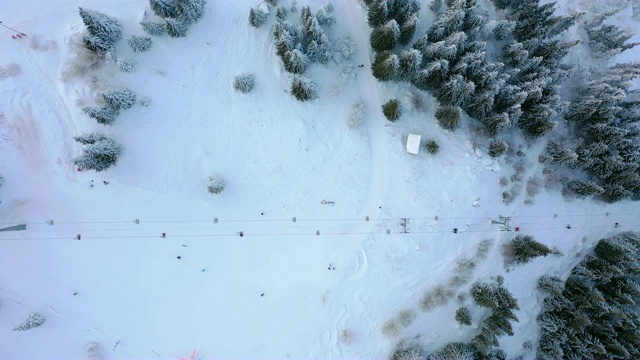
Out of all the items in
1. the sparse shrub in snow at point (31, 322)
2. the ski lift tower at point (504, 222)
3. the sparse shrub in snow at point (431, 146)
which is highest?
the sparse shrub in snow at point (431, 146)

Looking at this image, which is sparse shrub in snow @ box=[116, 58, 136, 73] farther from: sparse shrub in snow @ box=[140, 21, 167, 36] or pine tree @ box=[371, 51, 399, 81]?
pine tree @ box=[371, 51, 399, 81]

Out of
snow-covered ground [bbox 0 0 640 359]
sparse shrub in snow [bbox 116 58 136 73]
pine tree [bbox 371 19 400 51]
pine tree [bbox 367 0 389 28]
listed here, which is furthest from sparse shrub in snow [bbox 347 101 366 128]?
sparse shrub in snow [bbox 116 58 136 73]

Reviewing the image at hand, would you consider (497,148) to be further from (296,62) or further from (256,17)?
(256,17)

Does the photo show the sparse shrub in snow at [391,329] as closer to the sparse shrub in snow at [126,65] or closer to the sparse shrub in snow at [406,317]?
the sparse shrub in snow at [406,317]

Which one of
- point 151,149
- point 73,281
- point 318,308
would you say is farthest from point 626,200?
point 73,281

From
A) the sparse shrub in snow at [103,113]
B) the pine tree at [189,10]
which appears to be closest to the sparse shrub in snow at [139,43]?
the pine tree at [189,10]

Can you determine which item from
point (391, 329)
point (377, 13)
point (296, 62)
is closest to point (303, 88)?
point (296, 62)
